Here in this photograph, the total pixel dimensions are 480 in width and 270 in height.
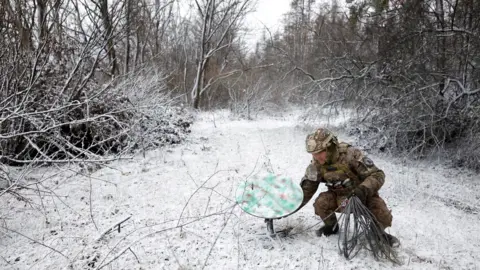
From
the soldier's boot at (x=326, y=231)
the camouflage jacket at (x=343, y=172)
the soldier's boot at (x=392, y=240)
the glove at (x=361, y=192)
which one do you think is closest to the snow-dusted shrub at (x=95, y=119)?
the camouflage jacket at (x=343, y=172)

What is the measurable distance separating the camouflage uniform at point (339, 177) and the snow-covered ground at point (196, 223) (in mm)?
351

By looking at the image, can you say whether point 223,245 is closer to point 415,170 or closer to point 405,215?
point 405,215

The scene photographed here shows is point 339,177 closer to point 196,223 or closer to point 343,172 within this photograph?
point 343,172

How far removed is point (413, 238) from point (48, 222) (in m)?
3.93

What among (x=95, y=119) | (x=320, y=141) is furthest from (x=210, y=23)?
(x=320, y=141)

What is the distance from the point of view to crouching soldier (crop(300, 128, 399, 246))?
286cm

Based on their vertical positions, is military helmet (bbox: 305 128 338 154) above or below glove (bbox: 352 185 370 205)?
above

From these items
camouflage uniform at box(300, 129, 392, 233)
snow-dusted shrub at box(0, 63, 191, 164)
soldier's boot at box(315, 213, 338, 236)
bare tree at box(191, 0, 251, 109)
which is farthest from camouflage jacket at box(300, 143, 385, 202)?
bare tree at box(191, 0, 251, 109)

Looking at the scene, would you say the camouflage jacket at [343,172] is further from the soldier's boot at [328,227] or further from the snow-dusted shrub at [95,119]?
the snow-dusted shrub at [95,119]

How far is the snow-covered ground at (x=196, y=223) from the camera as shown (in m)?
2.84

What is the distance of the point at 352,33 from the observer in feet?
27.8

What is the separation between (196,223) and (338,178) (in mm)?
1633

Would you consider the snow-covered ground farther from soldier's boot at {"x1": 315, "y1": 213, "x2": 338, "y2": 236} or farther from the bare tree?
the bare tree

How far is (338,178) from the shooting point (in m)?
3.01
